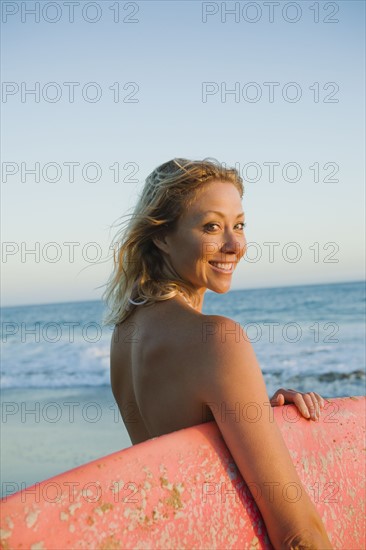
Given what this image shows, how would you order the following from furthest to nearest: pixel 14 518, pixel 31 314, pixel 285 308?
pixel 31 314
pixel 285 308
pixel 14 518

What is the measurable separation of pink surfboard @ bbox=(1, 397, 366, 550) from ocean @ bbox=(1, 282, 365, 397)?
1.27 ft

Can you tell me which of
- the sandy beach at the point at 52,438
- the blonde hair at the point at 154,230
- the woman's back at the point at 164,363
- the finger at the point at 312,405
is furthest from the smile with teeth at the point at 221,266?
the sandy beach at the point at 52,438

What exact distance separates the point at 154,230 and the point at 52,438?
16.2 feet

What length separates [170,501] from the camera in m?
1.83

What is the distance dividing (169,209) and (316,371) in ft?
34.3

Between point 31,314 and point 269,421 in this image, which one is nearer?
point 269,421

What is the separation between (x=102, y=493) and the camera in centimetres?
172

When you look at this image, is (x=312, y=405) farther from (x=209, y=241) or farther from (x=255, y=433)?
(x=209, y=241)

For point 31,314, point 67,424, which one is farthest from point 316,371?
point 31,314

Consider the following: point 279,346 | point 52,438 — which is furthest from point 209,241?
point 279,346

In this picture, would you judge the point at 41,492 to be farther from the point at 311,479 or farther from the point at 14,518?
the point at 311,479

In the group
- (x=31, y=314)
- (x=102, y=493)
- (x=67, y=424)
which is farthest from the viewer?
(x=31, y=314)

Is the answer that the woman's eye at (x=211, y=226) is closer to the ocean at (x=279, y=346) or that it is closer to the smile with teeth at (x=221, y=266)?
the smile with teeth at (x=221, y=266)

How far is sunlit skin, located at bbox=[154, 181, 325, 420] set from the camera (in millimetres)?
2178
